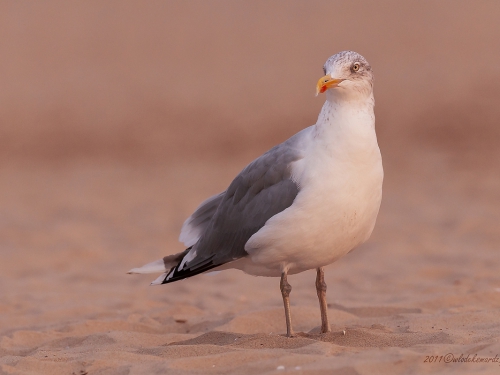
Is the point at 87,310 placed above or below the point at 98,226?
below

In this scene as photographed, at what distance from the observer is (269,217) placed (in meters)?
4.74

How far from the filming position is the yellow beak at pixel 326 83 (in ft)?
14.7

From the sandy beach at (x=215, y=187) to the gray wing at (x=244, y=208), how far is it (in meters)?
0.47

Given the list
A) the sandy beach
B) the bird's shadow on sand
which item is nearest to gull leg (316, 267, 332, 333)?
the sandy beach

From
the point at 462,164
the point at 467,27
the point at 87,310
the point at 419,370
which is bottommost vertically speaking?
the point at 419,370

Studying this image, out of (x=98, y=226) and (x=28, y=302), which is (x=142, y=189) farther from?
(x=28, y=302)

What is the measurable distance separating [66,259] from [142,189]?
14.1 feet

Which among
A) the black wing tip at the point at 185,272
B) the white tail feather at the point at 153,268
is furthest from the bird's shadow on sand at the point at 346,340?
the white tail feather at the point at 153,268

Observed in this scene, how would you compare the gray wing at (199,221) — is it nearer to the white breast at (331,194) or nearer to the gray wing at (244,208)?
the gray wing at (244,208)

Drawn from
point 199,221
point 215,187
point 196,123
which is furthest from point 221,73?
point 199,221

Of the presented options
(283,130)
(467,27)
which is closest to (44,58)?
(283,130)

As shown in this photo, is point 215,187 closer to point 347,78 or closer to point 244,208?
point 244,208

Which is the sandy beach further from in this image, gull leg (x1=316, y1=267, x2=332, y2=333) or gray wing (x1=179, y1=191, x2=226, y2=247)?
gray wing (x1=179, y1=191, x2=226, y2=247)

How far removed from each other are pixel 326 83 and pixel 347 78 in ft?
0.50
